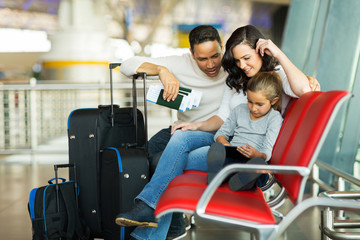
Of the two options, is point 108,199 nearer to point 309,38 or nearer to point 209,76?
point 209,76

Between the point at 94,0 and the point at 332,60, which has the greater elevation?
the point at 94,0

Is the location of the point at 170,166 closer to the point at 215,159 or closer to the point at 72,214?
the point at 215,159

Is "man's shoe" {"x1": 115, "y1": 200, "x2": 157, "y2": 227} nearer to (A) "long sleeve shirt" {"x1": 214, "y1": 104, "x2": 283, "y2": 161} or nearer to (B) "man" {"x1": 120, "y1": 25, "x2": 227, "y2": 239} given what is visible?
(B) "man" {"x1": 120, "y1": 25, "x2": 227, "y2": 239}

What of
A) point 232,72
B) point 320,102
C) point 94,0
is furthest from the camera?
point 94,0

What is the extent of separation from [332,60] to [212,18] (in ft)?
61.1

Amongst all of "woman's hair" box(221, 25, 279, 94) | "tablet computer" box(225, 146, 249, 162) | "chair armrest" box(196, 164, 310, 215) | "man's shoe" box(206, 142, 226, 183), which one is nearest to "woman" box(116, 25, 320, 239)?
"woman's hair" box(221, 25, 279, 94)

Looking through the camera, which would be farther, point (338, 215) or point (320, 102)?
point (338, 215)

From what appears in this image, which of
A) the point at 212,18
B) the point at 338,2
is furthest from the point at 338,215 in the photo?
the point at 212,18

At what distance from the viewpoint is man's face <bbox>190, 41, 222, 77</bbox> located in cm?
251

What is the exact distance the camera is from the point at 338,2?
396cm

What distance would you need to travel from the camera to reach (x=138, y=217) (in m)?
1.98

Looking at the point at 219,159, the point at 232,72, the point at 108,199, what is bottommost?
the point at 108,199

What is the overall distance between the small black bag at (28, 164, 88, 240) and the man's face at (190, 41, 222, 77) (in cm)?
108

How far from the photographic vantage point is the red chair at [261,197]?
1.48 m
